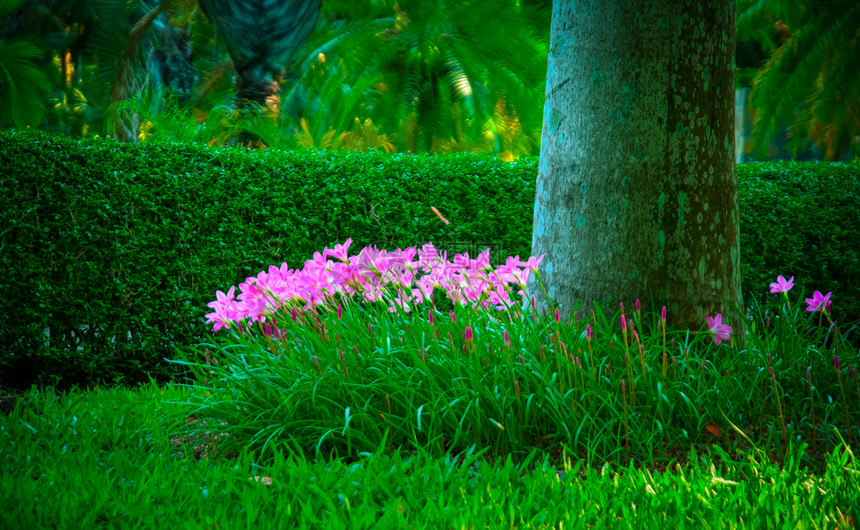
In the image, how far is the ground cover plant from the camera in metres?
1.83

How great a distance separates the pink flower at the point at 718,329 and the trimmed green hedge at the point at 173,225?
104 inches

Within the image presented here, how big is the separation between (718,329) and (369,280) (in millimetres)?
1502

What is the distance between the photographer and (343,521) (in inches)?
70.2

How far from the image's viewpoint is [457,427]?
7.58 ft

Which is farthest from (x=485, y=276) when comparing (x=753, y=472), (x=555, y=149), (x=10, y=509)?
(x=10, y=509)

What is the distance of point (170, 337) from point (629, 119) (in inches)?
129

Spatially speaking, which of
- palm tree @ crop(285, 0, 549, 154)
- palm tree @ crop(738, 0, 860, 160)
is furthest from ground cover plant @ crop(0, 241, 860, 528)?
palm tree @ crop(285, 0, 549, 154)

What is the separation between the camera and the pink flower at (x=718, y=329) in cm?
256

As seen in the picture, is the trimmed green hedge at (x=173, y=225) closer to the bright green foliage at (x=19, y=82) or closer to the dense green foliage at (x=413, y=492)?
the dense green foliage at (x=413, y=492)

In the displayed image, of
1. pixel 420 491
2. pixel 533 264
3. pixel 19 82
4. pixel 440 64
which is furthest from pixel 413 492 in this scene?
pixel 19 82

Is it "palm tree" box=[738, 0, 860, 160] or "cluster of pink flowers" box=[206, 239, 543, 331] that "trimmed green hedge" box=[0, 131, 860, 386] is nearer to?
"cluster of pink flowers" box=[206, 239, 543, 331]

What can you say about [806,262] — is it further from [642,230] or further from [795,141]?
[642,230]

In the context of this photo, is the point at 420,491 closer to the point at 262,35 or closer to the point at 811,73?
the point at 811,73

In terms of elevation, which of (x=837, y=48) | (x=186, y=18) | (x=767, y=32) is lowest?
(x=837, y=48)
